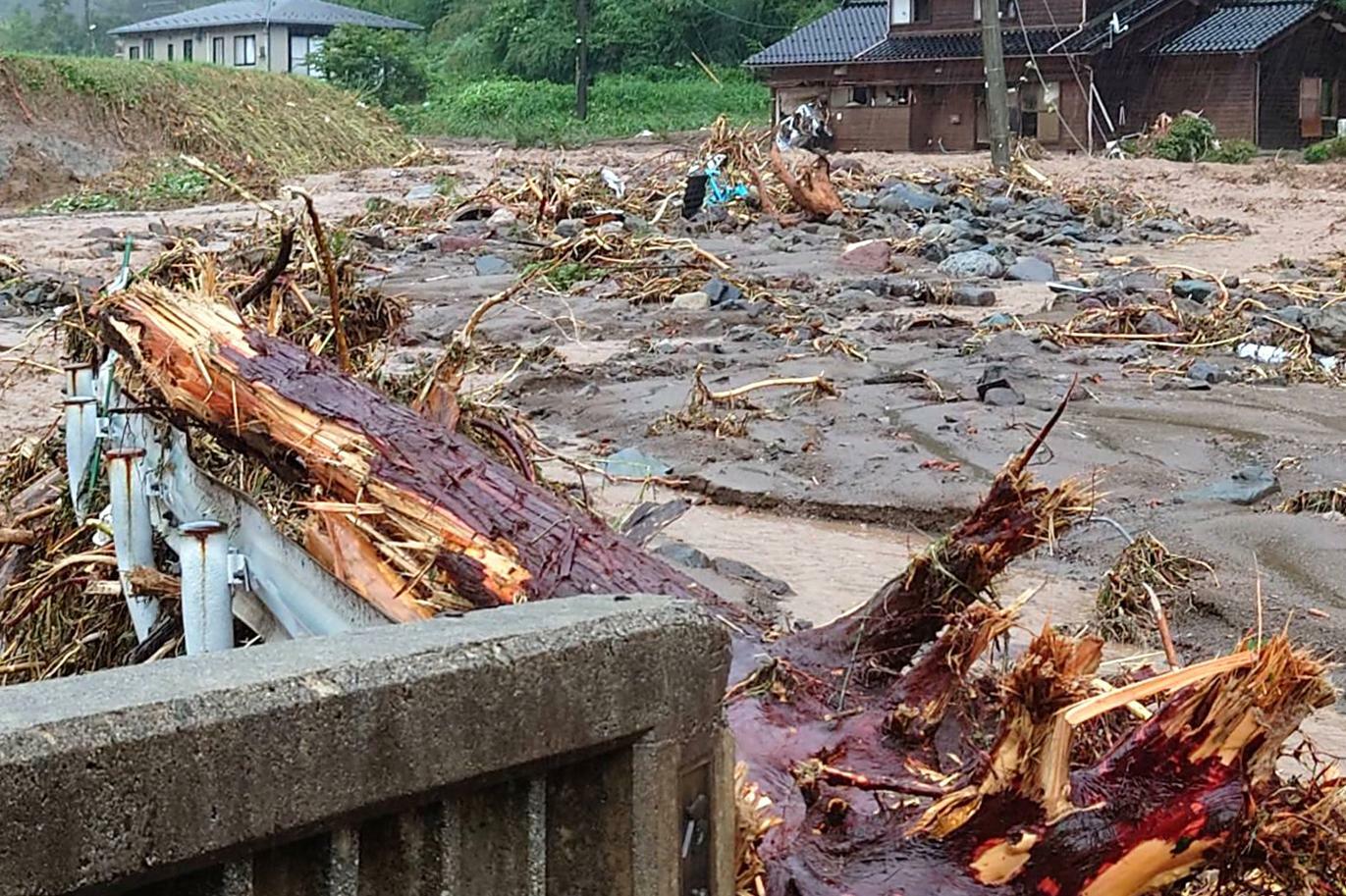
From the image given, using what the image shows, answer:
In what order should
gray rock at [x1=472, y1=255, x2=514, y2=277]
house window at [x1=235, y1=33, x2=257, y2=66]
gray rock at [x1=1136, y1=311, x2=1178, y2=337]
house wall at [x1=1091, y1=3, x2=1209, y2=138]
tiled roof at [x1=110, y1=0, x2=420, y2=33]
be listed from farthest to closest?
house window at [x1=235, y1=33, x2=257, y2=66]
tiled roof at [x1=110, y1=0, x2=420, y2=33]
house wall at [x1=1091, y1=3, x2=1209, y2=138]
gray rock at [x1=472, y1=255, x2=514, y2=277]
gray rock at [x1=1136, y1=311, x2=1178, y2=337]

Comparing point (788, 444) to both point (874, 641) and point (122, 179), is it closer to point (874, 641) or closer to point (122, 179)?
point (874, 641)

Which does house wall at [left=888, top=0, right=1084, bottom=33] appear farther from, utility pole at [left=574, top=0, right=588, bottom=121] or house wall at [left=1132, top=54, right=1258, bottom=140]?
utility pole at [left=574, top=0, right=588, bottom=121]

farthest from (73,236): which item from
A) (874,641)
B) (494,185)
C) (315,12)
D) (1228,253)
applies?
(315,12)

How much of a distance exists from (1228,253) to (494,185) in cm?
1013

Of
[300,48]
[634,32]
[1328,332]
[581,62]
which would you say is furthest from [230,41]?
[1328,332]

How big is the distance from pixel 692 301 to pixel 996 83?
12.1 m

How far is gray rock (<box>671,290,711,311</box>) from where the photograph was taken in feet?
44.1

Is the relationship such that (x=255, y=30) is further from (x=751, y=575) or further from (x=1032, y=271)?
(x=751, y=575)

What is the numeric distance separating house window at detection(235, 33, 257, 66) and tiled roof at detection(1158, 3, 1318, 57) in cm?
3656

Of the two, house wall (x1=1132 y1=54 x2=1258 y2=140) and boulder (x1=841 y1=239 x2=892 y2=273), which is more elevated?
house wall (x1=1132 y1=54 x2=1258 y2=140)

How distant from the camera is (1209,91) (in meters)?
34.2

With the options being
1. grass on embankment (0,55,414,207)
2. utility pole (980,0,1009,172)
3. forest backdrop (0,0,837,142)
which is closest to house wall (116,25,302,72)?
forest backdrop (0,0,837,142)

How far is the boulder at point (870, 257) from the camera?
1622cm

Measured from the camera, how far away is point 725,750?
7.22ft
